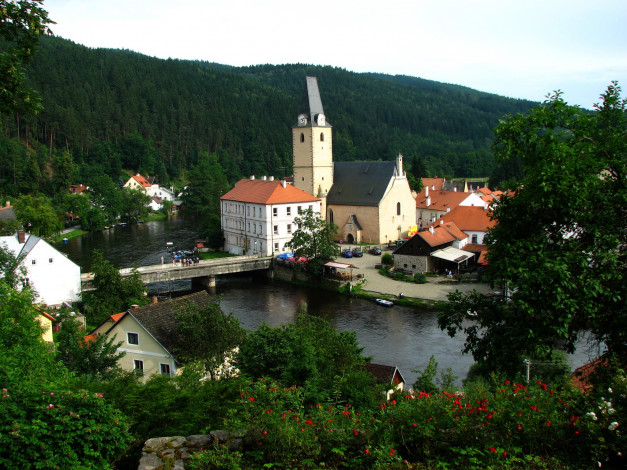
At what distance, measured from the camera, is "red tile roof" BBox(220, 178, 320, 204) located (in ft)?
144

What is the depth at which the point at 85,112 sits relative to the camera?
110000mm

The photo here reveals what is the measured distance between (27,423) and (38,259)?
26626 mm

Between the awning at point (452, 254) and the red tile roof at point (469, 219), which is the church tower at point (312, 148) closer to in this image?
the red tile roof at point (469, 219)

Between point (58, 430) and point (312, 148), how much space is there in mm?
45916

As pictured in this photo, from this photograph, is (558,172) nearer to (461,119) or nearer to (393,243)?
(393,243)

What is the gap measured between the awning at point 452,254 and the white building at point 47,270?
22.0 metres

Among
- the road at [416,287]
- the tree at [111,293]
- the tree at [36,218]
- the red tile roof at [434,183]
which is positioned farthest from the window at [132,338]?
the red tile roof at [434,183]

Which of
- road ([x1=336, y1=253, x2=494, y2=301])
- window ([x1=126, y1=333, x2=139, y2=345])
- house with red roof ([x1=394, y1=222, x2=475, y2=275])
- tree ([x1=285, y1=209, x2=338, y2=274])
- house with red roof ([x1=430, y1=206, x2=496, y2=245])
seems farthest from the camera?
house with red roof ([x1=430, y1=206, x2=496, y2=245])

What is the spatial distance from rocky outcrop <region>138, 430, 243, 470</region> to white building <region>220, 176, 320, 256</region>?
120ft

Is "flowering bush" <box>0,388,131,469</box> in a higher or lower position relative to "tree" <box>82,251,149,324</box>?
higher

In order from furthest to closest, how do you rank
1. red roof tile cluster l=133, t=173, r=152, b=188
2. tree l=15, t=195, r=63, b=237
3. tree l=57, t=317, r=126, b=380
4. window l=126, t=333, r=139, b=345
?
red roof tile cluster l=133, t=173, r=152, b=188
tree l=15, t=195, r=63, b=237
window l=126, t=333, r=139, b=345
tree l=57, t=317, r=126, b=380

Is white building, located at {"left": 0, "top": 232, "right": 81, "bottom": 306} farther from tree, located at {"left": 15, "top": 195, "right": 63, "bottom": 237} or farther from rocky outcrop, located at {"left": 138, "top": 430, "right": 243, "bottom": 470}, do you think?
rocky outcrop, located at {"left": 138, "top": 430, "right": 243, "bottom": 470}

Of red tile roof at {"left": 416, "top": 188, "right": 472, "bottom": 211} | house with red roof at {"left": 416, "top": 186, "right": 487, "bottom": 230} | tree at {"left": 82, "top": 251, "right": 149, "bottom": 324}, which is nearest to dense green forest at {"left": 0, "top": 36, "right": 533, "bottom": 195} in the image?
red tile roof at {"left": 416, "top": 188, "right": 472, "bottom": 211}

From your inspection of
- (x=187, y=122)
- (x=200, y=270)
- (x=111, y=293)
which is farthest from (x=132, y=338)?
(x=187, y=122)
